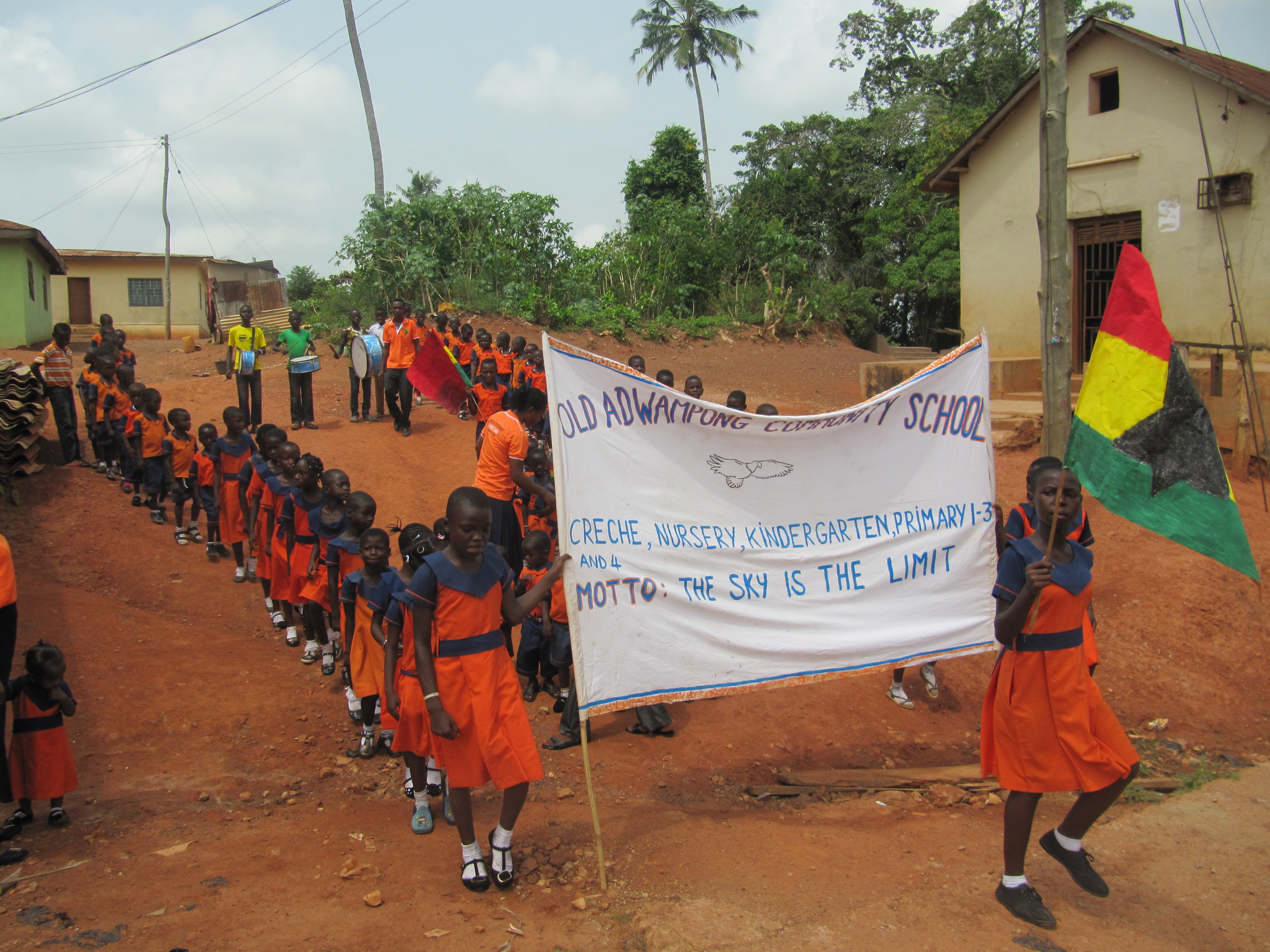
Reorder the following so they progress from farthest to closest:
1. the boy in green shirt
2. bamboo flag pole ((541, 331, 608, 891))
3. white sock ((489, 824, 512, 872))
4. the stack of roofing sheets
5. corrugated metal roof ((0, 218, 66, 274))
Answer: corrugated metal roof ((0, 218, 66, 274)) < the boy in green shirt < the stack of roofing sheets < bamboo flag pole ((541, 331, 608, 891)) < white sock ((489, 824, 512, 872))

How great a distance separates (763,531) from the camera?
177 inches

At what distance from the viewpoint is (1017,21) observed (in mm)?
28703

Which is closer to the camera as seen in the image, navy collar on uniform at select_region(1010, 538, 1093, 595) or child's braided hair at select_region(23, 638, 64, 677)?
navy collar on uniform at select_region(1010, 538, 1093, 595)

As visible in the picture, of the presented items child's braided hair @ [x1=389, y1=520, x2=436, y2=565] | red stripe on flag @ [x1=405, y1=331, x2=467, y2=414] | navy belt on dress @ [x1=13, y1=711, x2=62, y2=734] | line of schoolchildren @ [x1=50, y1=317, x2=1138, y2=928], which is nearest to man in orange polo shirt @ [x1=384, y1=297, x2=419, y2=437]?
red stripe on flag @ [x1=405, y1=331, x2=467, y2=414]

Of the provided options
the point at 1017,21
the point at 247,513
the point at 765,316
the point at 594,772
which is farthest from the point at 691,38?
the point at 594,772

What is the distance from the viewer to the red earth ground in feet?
11.7

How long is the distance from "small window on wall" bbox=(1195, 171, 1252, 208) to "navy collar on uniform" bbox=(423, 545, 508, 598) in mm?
11694

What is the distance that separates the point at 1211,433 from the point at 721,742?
3275 mm

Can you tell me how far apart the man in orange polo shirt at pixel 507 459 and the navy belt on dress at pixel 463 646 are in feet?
7.99

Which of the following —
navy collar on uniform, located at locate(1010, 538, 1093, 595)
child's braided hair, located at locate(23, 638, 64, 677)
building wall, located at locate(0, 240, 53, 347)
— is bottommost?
child's braided hair, located at locate(23, 638, 64, 677)

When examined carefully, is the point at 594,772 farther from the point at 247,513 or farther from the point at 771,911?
the point at 247,513

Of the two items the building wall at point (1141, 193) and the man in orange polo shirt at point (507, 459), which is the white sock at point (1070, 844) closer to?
the man in orange polo shirt at point (507, 459)

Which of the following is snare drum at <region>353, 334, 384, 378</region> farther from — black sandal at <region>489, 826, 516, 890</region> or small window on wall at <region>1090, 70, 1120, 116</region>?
small window on wall at <region>1090, 70, 1120, 116</region>

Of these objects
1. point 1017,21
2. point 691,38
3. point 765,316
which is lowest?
point 765,316
